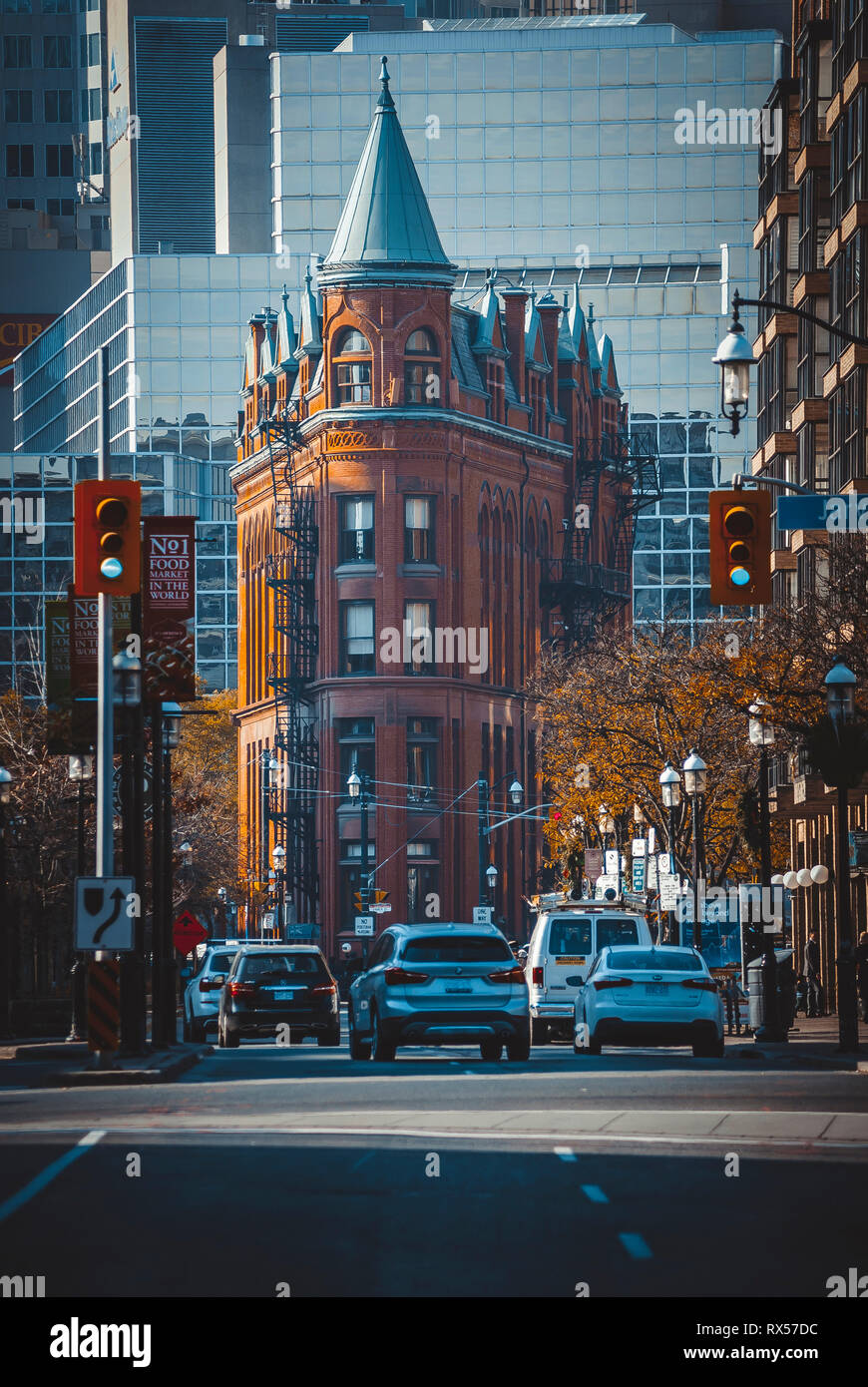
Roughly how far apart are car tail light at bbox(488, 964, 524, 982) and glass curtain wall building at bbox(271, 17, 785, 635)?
10877cm

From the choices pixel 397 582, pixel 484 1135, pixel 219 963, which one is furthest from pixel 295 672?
pixel 484 1135

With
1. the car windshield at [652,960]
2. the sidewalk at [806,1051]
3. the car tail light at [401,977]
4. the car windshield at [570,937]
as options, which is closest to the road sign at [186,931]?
the sidewalk at [806,1051]

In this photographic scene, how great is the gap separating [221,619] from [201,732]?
22044mm

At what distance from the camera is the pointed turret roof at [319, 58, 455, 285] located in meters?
98.6

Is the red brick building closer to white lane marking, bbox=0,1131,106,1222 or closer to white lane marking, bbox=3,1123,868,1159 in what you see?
white lane marking, bbox=3,1123,868,1159

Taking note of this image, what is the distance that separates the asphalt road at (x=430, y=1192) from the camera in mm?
11664

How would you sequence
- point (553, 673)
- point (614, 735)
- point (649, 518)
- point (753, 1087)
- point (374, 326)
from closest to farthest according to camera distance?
point (753, 1087)
point (614, 735)
point (553, 673)
point (374, 326)
point (649, 518)

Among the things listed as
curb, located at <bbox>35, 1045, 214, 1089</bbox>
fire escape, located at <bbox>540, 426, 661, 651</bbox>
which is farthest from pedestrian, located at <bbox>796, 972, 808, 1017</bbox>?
fire escape, located at <bbox>540, 426, 661, 651</bbox>

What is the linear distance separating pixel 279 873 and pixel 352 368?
62.2ft

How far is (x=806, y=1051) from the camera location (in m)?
33.9

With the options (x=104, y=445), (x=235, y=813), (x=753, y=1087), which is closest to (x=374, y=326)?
(x=235, y=813)

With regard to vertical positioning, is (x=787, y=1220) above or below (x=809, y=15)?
below

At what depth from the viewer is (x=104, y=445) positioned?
3139 cm

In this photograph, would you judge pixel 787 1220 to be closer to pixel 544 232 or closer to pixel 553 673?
pixel 553 673
